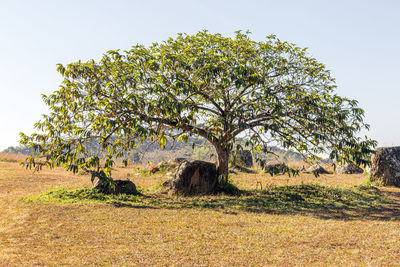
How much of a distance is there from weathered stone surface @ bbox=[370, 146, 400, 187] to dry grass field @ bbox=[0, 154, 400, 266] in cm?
355

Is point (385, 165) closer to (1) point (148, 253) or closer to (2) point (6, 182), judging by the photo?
(1) point (148, 253)

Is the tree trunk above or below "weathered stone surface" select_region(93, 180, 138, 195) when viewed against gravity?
above

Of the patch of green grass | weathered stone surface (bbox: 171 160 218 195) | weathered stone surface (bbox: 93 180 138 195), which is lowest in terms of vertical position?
the patch of green grass

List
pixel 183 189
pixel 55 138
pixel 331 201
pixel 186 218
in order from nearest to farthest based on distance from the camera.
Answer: pixel 186 218
pixel 55 138
pixel 331 201
pixel 183 189

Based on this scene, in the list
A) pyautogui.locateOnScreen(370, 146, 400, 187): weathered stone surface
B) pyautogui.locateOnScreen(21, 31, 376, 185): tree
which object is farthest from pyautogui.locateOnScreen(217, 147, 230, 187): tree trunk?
pyautogui.locateOnScreen(370, 146, 400, 187): weathered stone surface

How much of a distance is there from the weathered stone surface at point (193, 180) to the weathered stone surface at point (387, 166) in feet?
31.4

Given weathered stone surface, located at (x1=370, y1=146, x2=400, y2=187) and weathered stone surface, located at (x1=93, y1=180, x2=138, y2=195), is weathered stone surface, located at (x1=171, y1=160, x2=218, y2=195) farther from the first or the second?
weathered stone surface, located at (x1=370, y1=146, x2=400, y2=187)

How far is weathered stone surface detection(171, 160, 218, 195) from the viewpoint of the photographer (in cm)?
1448

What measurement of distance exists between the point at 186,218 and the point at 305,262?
4.58 m

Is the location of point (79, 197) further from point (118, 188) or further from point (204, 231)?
point (204, 231)

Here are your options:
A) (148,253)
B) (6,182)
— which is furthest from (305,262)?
(6,182)

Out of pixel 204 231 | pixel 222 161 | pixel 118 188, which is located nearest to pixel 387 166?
pixel 222 161

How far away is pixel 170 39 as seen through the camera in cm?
1357

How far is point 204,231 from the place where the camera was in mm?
8539
